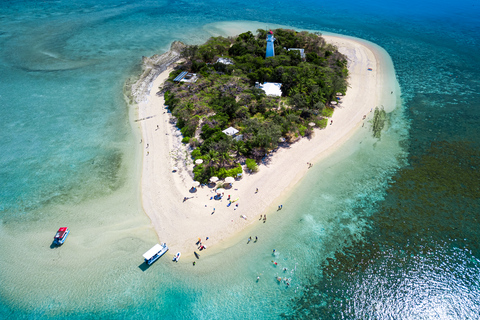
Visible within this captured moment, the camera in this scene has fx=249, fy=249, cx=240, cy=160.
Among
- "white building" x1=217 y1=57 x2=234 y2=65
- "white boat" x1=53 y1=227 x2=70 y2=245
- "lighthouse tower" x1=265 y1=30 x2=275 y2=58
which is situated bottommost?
"white boat" x1=53 y1=227 x2=70 y2=245

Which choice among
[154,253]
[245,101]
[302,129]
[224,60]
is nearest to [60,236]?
[154,253]

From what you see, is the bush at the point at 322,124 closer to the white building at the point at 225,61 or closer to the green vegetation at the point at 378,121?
the green vegetation at the point at 378,121

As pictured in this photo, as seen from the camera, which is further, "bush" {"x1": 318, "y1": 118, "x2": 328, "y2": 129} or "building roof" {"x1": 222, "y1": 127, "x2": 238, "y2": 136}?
"bush" {"x1": 318, "y1": 118, "x2": 328, "y2": 129}

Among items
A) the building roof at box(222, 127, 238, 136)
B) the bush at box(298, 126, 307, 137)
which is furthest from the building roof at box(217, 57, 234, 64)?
the bush at box(298, 126, 307, 137)

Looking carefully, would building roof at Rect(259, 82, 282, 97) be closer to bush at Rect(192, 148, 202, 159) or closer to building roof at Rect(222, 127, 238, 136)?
building roof at Rect(222, 127, 238, 136)

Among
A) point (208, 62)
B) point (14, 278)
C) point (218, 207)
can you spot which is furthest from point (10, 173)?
point (208, 62)
